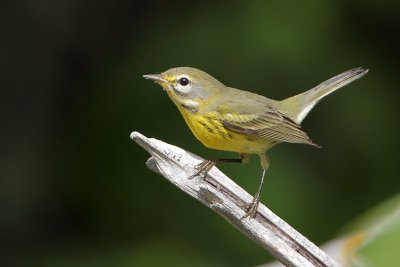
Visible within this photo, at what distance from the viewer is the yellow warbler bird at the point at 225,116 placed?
329 cm

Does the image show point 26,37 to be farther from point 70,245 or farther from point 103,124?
point 70,245

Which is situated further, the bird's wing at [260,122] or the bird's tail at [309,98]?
the bird's tail at [309,98]

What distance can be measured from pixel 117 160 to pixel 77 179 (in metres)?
0.29

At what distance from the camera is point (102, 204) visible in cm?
481

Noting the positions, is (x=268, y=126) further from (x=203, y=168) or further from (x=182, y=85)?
(x=203, y=168)

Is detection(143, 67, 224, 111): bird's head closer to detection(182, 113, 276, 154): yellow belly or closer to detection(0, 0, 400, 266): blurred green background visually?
detection(182, 113, 276, 154): yellow belly

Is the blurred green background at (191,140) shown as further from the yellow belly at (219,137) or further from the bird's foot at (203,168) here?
the bird's foot at (203,168)

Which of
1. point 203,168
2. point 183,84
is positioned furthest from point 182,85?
point 203,168

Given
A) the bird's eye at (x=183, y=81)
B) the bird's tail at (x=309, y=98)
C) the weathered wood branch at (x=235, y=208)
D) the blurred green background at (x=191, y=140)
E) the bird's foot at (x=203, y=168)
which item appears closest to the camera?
the weathered wood branch at (x=235, y=208)

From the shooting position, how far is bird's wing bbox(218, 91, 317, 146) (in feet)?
11.0

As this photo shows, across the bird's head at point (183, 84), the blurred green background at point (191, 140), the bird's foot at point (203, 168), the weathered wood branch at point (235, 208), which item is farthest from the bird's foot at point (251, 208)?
the blurred green background at point (191, 140)

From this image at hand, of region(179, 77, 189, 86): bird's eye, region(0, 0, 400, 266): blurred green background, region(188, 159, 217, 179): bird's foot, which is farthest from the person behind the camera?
region(0, 0, 400, 266): blurred green background

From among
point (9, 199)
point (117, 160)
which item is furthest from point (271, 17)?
point (9, 199)

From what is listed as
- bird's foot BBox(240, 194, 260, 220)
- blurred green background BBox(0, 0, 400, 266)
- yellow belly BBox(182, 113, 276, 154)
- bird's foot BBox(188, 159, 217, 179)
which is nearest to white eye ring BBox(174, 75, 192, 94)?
yellow belly BBox(182, 113, 276, 154)
